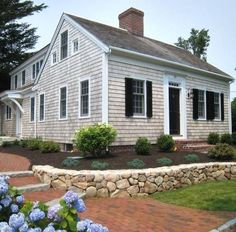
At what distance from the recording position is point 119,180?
830cm

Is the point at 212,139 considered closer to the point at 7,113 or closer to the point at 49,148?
the point at 49,148

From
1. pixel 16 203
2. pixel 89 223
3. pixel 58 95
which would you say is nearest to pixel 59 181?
pixel 16 203

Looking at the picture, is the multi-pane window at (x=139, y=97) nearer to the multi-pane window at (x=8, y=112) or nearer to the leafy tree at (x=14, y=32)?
the multi-pane window at (x=8, y=112)

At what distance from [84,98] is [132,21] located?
6300 millimetres

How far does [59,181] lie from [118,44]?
7.14 meters

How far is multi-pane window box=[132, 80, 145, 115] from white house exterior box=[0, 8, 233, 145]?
4 cm

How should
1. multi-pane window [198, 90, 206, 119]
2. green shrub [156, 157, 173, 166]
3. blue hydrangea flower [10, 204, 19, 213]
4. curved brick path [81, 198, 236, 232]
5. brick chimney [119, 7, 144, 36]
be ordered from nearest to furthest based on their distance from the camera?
1. blue hydrangea flower [10, 204, 19, 213]
2. curved brick path [81, 198, 236, 232]
3. green shrub [156, 157, 173, 166]
4. multi-pane window [198, 90, 206, 119]
5. brick chimney [119, 7, 144, 36]

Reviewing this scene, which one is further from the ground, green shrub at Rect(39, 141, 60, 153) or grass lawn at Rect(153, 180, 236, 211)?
green shrub at Rect(39, 141, 60, 153)

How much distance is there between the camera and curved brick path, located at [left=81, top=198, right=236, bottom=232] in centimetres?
561

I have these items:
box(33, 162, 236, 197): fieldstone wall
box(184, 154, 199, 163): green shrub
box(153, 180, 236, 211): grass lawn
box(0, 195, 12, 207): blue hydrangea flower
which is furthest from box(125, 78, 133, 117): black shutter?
box(0, 195, 12, 207): blue hydrangea flower

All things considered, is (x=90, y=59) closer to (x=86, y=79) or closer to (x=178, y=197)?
(x=86, y=79)

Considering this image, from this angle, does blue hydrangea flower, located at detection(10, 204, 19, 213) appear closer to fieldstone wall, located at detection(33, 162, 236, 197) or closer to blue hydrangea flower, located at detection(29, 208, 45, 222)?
blue hydrangea flower, located at detection(29, 208, 45, 222)

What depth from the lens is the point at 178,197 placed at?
8.15 m

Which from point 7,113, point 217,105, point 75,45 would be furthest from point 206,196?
point 7,113
